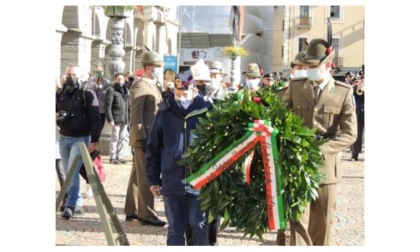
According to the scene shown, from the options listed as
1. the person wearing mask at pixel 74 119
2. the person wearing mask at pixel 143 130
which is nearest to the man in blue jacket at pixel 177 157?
the person wearing mask at pixel 143 130

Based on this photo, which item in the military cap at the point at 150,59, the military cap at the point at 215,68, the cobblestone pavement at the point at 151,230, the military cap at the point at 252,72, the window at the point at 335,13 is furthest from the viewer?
the window at the point at 335,13

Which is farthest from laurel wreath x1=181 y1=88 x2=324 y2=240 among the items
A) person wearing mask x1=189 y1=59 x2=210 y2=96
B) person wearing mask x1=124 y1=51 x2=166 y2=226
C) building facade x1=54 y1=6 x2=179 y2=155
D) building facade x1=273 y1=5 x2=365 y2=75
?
building facade x1=273 y1=5 x2=365 y2=75

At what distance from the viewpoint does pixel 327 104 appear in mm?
6953

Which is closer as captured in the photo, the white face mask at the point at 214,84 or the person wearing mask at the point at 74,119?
the person wearing mask at the point at 74,119

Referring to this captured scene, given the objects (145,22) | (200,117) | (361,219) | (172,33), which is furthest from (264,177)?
(172,33)

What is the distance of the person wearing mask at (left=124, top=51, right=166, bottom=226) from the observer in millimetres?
9547

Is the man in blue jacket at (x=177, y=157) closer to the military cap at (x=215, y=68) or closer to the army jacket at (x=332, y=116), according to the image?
the army jacket at (x=332, y=116)

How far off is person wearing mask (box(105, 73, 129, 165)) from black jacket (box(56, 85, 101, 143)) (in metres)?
6.26

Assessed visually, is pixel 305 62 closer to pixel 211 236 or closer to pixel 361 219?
pixel 211 236

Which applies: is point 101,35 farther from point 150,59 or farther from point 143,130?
point 143,130

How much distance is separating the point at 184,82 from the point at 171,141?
50cm

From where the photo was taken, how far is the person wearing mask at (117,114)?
1622 centimetres

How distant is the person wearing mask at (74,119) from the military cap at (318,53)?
3288mm

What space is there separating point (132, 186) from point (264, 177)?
3.75 meters
